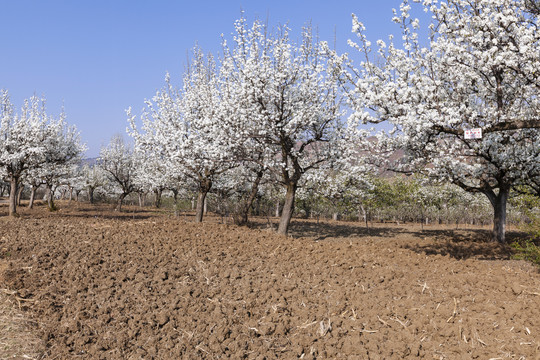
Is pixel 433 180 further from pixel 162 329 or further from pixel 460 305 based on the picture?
pixel 162 329

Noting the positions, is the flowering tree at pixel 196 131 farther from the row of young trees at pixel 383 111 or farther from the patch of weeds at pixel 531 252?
the patch of weeds at pixel 531 252

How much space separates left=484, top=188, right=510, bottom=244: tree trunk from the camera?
14781 mm

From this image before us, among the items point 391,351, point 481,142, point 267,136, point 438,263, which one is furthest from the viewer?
point 267,136

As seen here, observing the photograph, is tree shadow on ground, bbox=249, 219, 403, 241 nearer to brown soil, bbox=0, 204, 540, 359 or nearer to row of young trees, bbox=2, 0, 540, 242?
row of young trees, bbox=2, 0, 540, 242

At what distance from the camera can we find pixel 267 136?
13070 mm

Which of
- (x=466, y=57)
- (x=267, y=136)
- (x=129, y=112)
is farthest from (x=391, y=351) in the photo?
(x=129, y=112)

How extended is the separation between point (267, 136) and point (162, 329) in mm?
8600

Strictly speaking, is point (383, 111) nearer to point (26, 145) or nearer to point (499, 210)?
point (499, 210)

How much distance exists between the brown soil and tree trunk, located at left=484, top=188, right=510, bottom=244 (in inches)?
243

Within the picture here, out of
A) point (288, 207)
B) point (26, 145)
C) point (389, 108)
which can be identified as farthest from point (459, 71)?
point (26, 145)

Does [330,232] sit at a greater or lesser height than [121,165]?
lesser

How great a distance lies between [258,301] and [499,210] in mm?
12837

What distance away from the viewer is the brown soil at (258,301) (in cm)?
505

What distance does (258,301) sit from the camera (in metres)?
6.04
